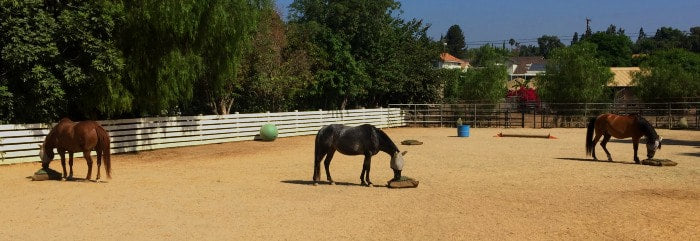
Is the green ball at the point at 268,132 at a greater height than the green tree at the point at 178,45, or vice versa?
the green tree at the point at 178,45

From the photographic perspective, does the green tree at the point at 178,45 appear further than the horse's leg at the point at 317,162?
Yes

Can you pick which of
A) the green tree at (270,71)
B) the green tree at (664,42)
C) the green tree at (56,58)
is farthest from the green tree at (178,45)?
the green tree at (664,42)

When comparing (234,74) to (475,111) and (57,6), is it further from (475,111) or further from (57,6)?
(475,111)

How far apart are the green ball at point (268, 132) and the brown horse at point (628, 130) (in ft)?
36.9

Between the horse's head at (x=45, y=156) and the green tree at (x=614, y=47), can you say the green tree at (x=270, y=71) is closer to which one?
the horse's head at (x=45, y=156)

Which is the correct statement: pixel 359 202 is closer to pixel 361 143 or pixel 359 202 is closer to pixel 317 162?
pixel 361 143

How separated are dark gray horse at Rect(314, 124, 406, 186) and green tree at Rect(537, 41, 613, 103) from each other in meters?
24.4

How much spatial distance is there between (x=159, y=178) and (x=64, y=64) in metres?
4.85

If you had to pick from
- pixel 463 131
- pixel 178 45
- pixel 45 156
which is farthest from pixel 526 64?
pixel 45 156

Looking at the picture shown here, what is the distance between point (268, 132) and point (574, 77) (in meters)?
18.6

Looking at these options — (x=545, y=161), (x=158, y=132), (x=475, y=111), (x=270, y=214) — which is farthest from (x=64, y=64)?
(x=475, y=111)

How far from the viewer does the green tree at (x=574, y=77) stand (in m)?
32.0

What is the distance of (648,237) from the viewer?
685cm

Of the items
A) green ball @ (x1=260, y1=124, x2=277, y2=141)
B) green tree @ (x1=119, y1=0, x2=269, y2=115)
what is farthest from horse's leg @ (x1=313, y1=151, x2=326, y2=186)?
green ball @ (x1=260, y1=124, x2=277, y2=141)
